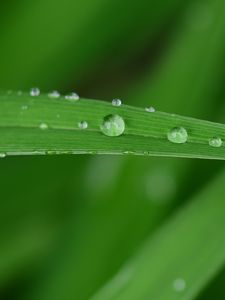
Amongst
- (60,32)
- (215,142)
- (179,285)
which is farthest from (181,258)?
(60,32)

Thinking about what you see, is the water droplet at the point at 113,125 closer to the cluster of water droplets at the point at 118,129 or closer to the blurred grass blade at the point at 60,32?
the cluster of water droplets at the point at 118,129

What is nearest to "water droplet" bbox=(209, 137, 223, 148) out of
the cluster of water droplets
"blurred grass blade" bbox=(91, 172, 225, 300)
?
the cluster of water droplets

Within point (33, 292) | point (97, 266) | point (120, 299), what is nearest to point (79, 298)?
point (97, 266)

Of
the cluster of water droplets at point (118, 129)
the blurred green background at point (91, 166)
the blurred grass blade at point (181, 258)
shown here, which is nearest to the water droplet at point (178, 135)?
the cluster of water droplets at point (118, 129)

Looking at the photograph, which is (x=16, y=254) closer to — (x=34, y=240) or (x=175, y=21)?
(x=34, y=240)

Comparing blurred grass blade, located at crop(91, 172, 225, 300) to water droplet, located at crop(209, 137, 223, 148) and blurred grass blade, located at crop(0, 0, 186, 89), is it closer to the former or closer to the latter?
water droplet, located at crop(209, 137, 223, 148)

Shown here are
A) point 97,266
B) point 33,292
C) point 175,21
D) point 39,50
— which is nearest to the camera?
point 97,266

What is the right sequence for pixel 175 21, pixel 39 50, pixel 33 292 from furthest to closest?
pixel 175 21 → pixel 39 50 → pixel 33 292
